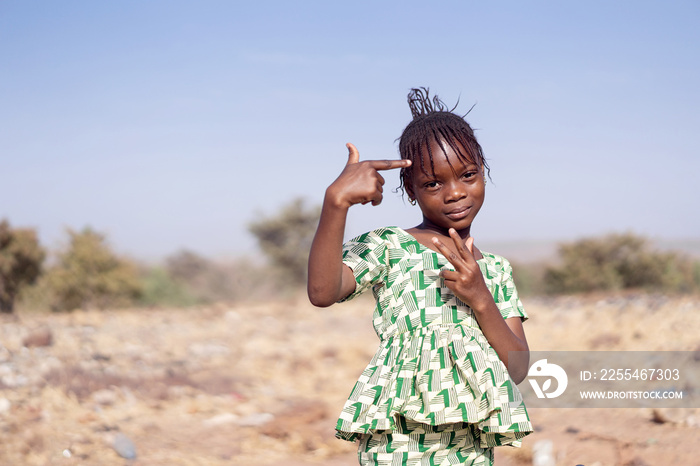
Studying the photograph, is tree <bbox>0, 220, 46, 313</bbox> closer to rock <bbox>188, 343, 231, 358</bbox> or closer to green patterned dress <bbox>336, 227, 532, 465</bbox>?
rock <bbox>188, 343, 231, 358</bbox>

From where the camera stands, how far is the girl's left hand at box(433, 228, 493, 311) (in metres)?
1.56

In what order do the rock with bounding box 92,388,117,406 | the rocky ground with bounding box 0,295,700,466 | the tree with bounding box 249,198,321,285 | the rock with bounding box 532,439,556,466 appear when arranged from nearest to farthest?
the rock with bounding box 532,439,556,466 < the rocky ground with bounding box 0,295,700,466 < the rock with bounding box 92,388,117,406 < the tree with bounding box 249,198,321,285

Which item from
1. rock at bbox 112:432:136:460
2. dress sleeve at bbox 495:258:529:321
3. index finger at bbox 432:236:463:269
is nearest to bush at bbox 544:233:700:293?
rock at bbox 112:432:136:460

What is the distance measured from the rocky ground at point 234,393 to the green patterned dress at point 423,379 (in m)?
2.60

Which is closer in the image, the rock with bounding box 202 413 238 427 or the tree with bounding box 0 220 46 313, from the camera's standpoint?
the rock with bounding box 202 413 238 427

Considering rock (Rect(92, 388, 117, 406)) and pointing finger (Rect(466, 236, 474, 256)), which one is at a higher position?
pointing finger (Rect(466, 236, 474, 256))

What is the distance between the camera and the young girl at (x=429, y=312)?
5.07ft

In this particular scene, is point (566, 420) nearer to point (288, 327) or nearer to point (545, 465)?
point (545, 465)

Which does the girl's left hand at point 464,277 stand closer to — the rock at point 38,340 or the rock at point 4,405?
the rock at point 4,405

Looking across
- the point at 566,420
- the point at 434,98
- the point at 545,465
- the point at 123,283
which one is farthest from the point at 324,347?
the point at 123,283

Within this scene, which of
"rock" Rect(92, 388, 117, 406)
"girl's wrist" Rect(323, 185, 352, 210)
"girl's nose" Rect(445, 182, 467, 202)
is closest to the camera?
"girl's wrist" Rect(323, 185, 352, 210)

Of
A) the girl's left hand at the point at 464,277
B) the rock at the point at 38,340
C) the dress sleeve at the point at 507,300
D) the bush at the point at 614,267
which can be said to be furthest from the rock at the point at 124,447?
the bush at the point at 614,267

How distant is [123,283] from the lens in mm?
18406

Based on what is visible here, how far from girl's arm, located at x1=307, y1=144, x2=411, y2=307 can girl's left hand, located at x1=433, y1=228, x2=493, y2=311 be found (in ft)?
0.75
